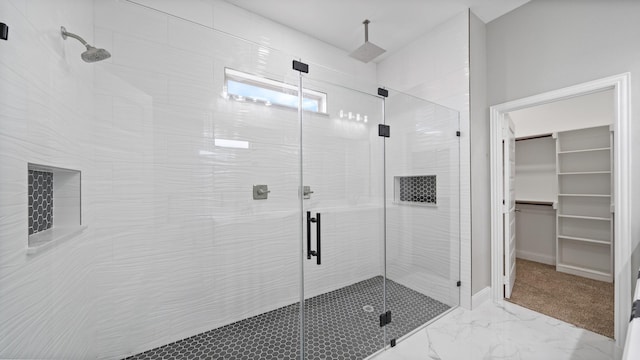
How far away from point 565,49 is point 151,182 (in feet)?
10.9

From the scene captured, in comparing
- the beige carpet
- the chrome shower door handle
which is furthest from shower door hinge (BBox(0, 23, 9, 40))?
the beige carpet

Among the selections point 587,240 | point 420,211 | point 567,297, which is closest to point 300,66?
point 420,211

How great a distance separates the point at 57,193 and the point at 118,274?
486mm

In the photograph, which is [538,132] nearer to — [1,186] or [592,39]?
[592,39]

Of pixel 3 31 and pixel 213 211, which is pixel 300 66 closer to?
pixel 213 211

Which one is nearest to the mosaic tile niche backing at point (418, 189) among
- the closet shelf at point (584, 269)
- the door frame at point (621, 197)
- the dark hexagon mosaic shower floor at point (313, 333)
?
the dark hexagon mosaic shower floor at point (313, 333)

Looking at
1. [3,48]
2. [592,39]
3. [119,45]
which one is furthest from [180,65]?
[592,39]

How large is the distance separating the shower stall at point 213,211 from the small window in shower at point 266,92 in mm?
10

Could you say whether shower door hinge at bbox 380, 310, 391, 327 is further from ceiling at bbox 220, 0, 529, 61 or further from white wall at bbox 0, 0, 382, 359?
ceiling at bbox 220, 0, 529, 61

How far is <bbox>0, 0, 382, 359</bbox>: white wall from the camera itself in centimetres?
88

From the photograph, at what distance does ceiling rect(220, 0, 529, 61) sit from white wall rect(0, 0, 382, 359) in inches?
37.1

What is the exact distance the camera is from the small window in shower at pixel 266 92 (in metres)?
1.59

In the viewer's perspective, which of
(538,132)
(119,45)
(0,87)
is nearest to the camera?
(0,87)

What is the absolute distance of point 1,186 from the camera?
759 mm
